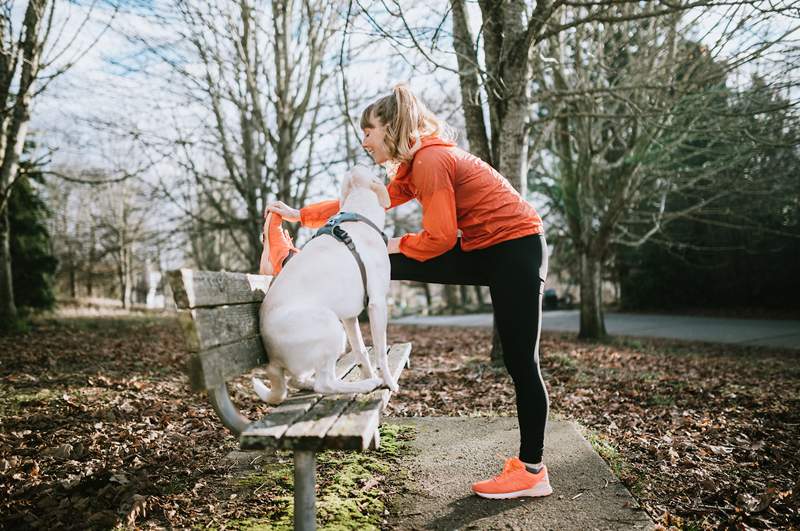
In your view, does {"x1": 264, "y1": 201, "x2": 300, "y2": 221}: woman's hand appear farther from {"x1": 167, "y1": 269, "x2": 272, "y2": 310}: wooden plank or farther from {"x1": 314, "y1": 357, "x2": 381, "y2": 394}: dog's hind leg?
{"x1": 314, "y1": 357, "x2": 381, "y2": 394}: dog's hind leg

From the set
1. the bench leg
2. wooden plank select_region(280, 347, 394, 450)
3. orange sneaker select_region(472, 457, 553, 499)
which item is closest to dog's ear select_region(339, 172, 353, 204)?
wooden plank select_region(280, 347, 394, 450)

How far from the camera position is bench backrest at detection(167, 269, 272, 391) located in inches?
71.0

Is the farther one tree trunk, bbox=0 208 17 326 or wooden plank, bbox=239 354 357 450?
tree trunk, bbox=0 208 17 326

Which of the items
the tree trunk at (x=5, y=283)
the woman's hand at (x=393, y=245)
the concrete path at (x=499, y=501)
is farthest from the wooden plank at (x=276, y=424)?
the tree trunk at (x=5, y=283)

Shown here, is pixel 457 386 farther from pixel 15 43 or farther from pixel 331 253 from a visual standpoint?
pixel 15 43

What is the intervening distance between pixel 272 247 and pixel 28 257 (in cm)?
1634

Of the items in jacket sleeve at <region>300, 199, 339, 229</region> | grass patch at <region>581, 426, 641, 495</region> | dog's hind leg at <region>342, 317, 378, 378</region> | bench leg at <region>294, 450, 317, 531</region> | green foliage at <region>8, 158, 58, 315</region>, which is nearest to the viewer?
bench leg at <region>294, 450, 317, 531</region>

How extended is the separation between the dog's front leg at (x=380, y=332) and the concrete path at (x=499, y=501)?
61 centimetres

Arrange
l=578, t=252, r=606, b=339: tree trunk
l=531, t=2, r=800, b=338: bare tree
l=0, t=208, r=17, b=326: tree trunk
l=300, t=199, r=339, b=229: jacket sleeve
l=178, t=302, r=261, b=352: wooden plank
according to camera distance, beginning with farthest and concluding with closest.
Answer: l=578, t=252, r=606, b=339: tree trunk → l=0, t=208, r=17, b=326: tree trunk → l=531, t=2, r=800, b=338: bare tree → l=300, t=199, r=339, b=229: jacket sleeve → l=178, t=302, r=261, b=352: wooden plank

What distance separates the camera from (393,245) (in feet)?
8.92

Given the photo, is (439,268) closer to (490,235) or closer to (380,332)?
(490,235)

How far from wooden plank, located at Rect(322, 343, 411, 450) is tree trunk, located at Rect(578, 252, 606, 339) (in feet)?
28.8

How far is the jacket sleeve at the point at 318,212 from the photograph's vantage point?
9.51 feet

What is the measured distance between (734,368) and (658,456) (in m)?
→ 4.67
